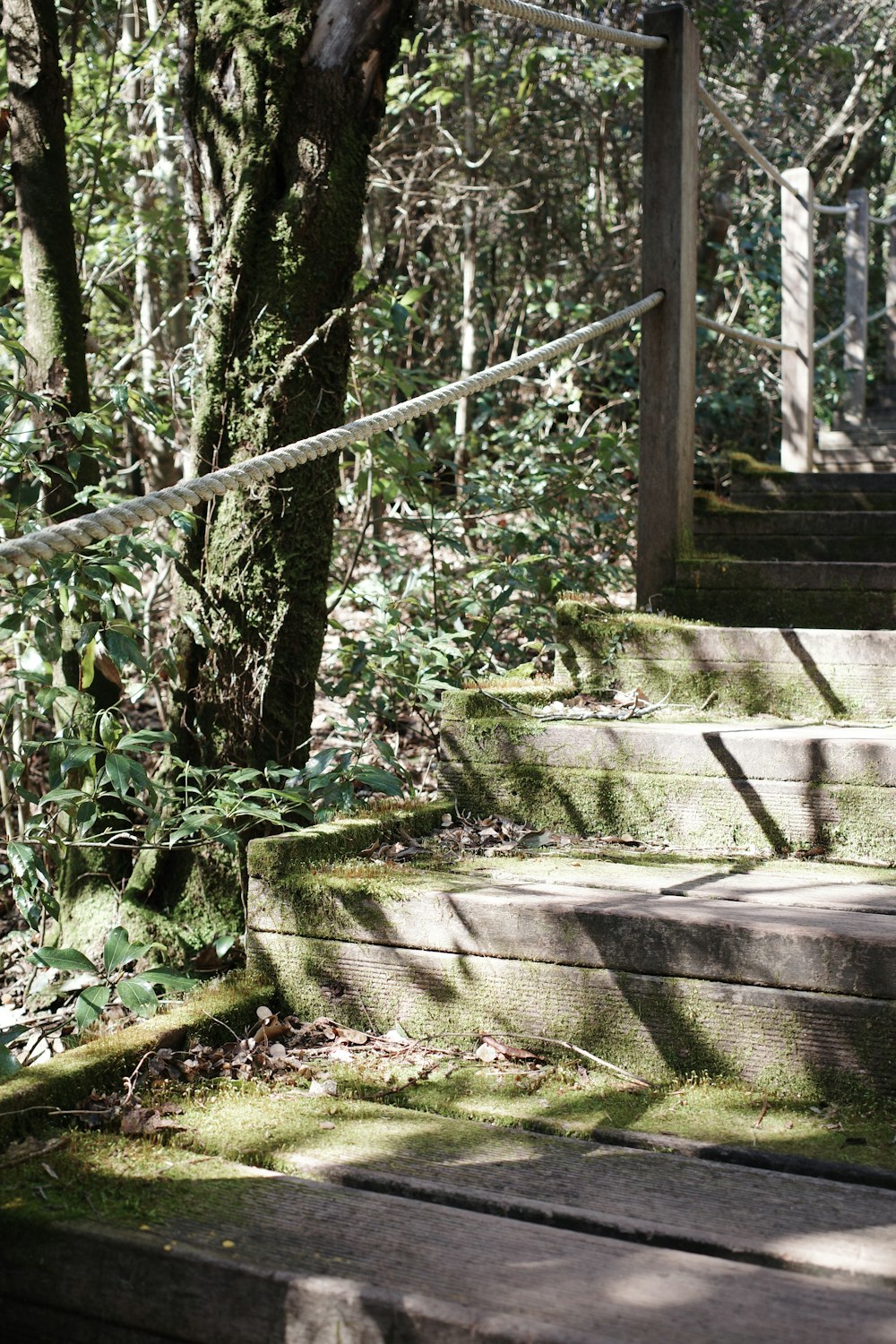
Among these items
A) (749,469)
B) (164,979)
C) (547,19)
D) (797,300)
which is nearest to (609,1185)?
(164,979)

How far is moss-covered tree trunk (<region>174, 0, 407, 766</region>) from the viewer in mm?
2572

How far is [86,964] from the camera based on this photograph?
1688 millimetres

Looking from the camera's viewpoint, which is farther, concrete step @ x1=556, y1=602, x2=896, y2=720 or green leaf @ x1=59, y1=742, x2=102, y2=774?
concrete step @ x1=556, y1=602, x2=896, y2=720

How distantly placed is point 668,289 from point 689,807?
1.61 metres

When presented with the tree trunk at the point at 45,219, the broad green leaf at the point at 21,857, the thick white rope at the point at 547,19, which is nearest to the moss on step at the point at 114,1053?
the broad green leaf at the point at 21,857

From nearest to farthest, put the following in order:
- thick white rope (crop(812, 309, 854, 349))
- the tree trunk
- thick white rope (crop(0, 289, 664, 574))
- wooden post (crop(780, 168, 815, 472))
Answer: thick white rope (crop(0, 289, 664, 574)) → the tree trunk → wooden post (crop(780, 168, 815, 472)) → thick white rope (crop(812, 309, 854, 349))

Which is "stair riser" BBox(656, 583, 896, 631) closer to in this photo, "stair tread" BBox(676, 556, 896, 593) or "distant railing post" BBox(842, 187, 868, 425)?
"stair tread" BBox(676, 556, 896, 593)

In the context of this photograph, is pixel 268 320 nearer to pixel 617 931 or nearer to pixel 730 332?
pixel 617 931

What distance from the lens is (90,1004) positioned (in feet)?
5.55

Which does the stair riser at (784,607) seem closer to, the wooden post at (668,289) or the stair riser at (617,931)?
the wooden post at (668,289)

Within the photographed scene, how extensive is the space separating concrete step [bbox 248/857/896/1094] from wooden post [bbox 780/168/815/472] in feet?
10.7

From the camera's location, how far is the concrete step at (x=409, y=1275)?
3.86 feet

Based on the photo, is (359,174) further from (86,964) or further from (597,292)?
(597,292)

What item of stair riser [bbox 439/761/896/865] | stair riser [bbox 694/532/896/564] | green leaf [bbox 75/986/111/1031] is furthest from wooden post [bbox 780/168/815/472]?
green leaf [bbox 75/986/111/1031]
